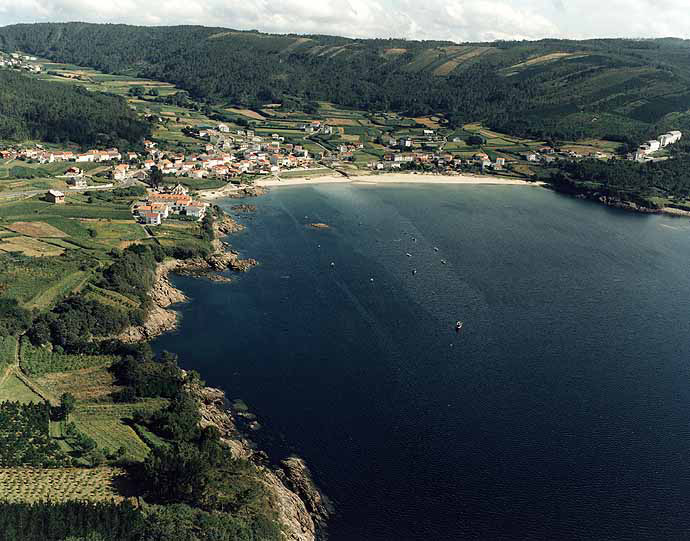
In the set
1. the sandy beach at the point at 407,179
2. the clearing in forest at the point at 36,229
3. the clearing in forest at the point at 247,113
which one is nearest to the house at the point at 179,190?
the clearing in forest at the point at 36,229

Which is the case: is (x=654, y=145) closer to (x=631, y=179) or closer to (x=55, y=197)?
(x=631, y=179)

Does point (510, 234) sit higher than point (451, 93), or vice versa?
point (451, 93)

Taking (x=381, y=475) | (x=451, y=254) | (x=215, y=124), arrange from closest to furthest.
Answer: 1. (x=381, y=475)
2. (x=451, y=254)
3. (x=215, y=124)

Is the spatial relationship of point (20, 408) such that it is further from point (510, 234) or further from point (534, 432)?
point (510, 234)

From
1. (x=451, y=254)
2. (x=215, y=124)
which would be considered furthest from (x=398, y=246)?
(x=215, y=124)

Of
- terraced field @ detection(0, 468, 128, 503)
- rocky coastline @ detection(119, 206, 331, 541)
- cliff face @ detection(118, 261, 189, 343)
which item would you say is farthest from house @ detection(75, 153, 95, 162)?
terraced field @ detection(0, 468, 128, 503)

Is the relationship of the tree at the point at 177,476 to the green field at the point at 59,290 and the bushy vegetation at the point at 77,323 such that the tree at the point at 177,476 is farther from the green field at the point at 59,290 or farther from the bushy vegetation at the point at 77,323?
the green field at the point at 59,290

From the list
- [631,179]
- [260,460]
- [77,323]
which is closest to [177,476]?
[260,460]
